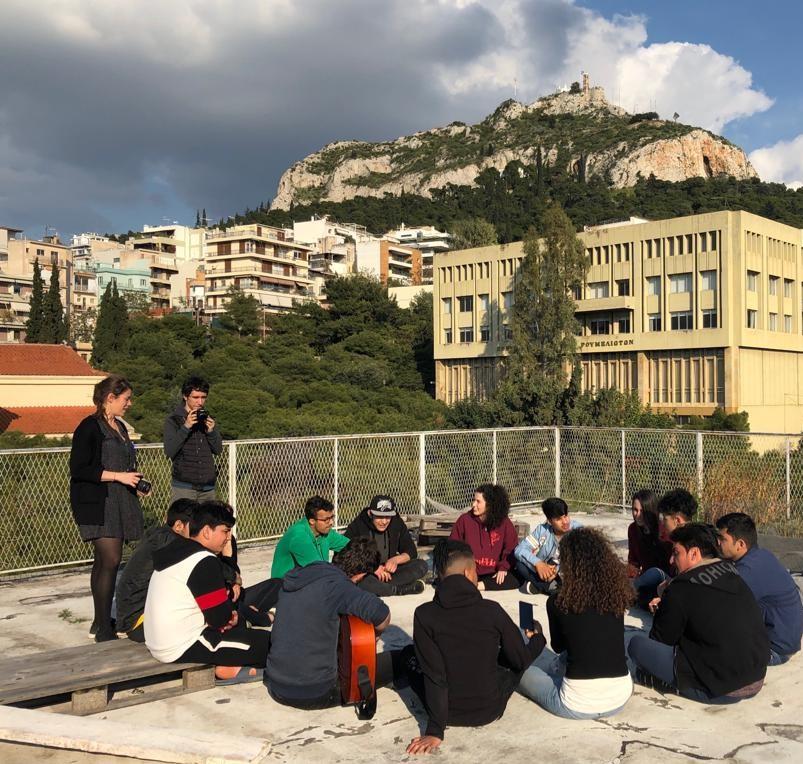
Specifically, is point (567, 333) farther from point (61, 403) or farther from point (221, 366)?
point (61, 403)

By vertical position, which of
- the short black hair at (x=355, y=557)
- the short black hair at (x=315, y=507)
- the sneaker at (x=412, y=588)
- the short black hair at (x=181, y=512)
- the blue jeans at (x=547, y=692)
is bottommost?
the sneaker at (x=412, y=588)

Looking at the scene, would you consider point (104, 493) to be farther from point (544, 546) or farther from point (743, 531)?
point (743, 531)

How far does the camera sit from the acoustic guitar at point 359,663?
4.44 m

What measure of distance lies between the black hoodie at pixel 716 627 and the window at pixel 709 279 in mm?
46825

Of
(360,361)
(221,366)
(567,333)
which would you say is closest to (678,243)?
(567,333)

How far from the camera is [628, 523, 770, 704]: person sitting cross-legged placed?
14.4ft

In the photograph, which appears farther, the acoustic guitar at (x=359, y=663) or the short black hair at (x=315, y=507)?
the short black hair at (x=315, y=507)

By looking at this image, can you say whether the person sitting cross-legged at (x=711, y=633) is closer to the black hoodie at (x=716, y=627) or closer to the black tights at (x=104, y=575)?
the black hoodie at (x=716, y=627)

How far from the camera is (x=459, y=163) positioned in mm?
174000

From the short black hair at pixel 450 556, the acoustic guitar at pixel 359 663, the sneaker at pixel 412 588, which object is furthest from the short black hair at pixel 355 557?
the sneaker at pixel 412 588

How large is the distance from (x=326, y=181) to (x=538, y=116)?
53253 millimetres

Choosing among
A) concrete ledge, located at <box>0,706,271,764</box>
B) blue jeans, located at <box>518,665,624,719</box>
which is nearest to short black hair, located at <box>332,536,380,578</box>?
blue jeans, located at <box>518,665,624,719</box>

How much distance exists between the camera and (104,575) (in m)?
5.76

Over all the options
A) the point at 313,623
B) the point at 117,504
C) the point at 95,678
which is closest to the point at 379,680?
the point at 313,623
